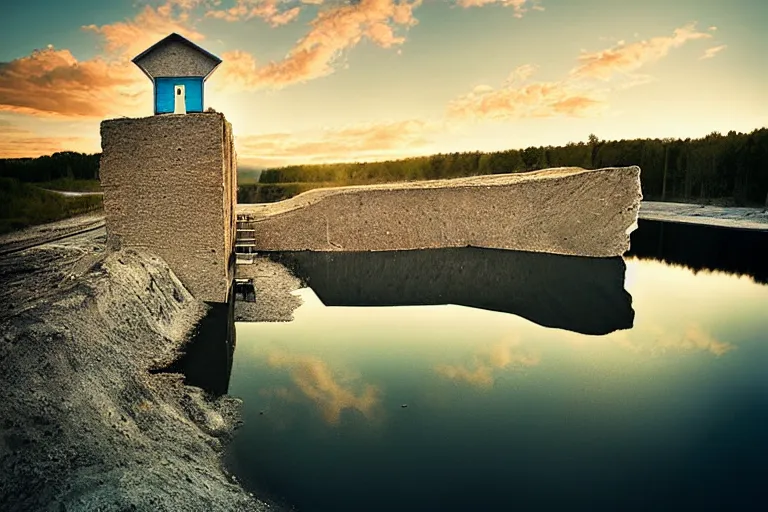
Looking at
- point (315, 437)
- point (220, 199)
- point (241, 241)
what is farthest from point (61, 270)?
point (241, 241)

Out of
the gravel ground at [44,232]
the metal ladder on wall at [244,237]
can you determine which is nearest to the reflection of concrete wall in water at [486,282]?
the metal ladder on wall at [244,237]

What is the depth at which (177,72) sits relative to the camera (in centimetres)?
1023

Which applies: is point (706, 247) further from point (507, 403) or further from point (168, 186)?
point (168, 186)

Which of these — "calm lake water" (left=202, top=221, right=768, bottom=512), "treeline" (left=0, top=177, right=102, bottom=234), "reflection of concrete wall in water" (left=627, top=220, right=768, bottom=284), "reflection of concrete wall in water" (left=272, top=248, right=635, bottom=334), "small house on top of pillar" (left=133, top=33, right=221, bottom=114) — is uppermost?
"small house on top of pillar" (left=133, top=33, right=221, bottom=114)

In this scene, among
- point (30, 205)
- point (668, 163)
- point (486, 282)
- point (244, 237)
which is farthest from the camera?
point (668, 163)

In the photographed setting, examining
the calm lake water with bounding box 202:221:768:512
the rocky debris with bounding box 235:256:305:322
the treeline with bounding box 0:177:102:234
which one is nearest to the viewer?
the calm lake water with bounding box 202:221:768:512

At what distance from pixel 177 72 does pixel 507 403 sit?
882 centimetres

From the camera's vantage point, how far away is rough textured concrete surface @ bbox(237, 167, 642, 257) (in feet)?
62.0

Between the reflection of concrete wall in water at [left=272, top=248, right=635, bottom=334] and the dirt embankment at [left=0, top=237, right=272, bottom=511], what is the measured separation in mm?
4805

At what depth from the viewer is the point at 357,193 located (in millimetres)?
19359

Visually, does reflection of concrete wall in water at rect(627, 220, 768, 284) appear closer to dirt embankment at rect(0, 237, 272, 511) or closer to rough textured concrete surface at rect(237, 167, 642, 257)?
rough textured concrete surface at rect(237, 167, 642, 257)

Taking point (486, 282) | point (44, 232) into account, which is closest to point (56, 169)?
point (44, 232)

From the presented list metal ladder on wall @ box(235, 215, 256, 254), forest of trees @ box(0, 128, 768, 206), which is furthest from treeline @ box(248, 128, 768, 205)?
metal ladder on wall @ box(235, 215, 256, 254)

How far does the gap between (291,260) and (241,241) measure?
177 cm
